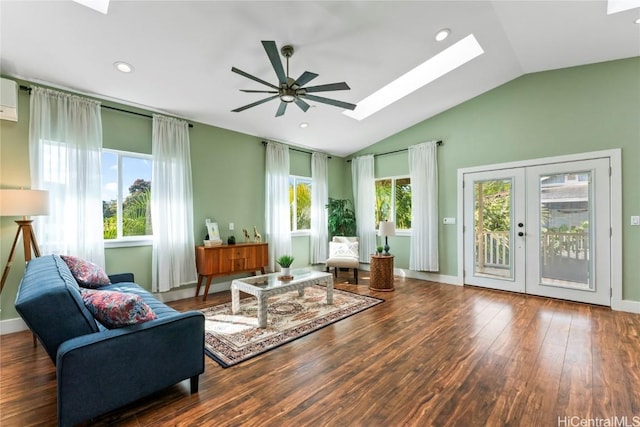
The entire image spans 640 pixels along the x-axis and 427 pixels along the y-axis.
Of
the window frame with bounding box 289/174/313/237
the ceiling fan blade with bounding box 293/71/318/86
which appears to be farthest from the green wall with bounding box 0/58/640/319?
the ceiling fan blade with bounding box 293/71/318/86

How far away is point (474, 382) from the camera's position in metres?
2.17

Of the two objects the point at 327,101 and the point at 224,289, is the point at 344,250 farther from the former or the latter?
the point at 327,101

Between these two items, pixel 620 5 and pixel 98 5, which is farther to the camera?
pixel 620 5

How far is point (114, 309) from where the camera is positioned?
5.74 ft

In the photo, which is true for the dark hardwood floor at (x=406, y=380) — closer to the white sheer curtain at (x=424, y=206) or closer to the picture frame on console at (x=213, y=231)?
the white sheer curtain at (x=424, y=206)

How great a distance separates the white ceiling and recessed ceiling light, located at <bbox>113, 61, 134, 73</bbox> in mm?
66

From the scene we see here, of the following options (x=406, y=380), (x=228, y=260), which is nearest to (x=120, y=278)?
(x=228, y=260)

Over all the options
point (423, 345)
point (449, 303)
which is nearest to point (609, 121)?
point (449, 303)

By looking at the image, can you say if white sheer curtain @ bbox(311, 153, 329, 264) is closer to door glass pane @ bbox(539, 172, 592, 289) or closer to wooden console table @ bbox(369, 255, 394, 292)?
wooden console table @ bbox(369, 255, 394, 292)

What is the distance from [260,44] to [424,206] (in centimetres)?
409

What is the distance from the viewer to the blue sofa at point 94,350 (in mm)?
1533

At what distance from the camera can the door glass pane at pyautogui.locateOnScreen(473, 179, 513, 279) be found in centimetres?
476

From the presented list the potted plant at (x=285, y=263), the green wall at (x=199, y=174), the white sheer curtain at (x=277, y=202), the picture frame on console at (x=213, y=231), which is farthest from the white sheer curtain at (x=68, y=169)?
the white sheer curtain at (x=277, y=202)

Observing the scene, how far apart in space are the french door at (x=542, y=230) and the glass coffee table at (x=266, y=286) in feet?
9.93
